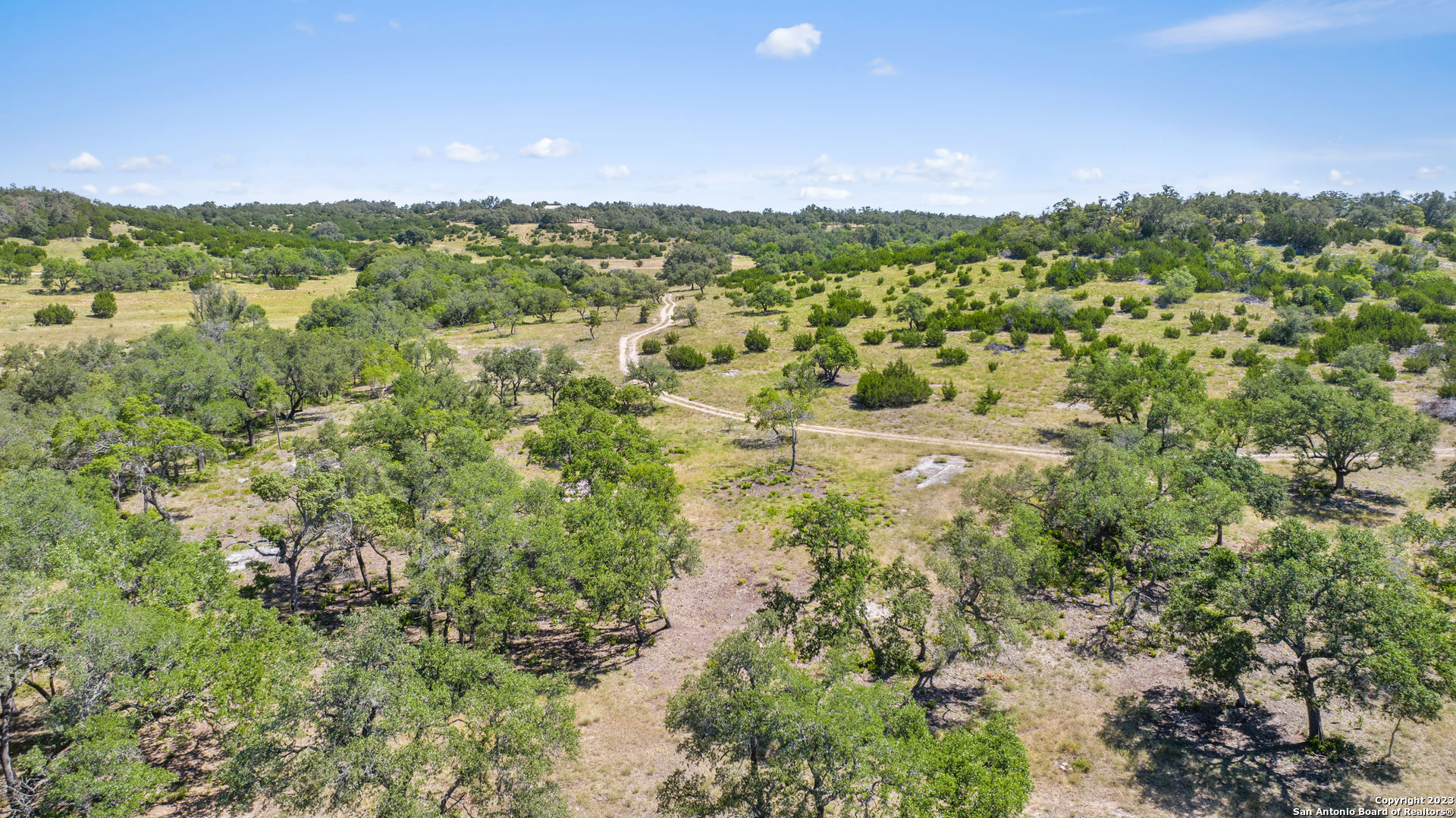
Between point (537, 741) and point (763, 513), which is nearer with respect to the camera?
point (537, 741)

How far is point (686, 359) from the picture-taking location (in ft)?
280

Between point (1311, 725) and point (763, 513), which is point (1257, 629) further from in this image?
point (763, 513)

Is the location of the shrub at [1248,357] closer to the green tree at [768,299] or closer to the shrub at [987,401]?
the shrub at [987,401]

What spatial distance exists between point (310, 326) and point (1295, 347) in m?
129

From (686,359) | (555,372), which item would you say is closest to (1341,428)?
(686,359)

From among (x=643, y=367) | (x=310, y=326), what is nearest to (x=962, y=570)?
(x=643, y=367)

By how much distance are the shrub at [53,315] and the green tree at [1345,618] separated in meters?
134

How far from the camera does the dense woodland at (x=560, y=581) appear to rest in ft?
58.4

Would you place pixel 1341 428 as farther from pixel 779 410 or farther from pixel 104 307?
pixel 104 307

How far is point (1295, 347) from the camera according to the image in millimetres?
74125

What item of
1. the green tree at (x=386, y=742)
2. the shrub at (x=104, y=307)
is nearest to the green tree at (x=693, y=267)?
the shrub at (x=104, y=307)

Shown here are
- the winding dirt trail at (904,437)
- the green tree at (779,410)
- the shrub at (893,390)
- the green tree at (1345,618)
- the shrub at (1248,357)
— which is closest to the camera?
the green tree at (1345,618)

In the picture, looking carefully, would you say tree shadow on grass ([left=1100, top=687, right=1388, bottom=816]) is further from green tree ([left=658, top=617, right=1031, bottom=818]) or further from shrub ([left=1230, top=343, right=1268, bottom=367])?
shrub ([left=1230, top=343, right=1268, bottom=367])

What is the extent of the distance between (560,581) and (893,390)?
47.9 m
